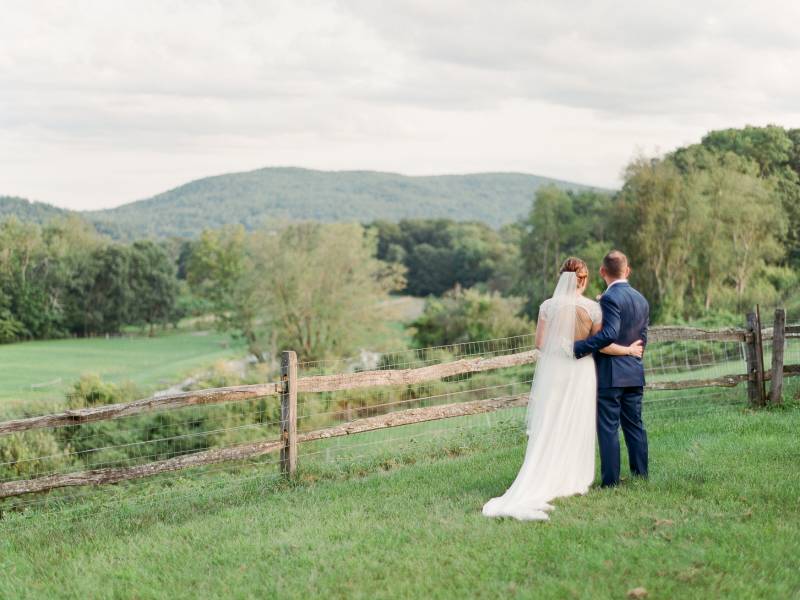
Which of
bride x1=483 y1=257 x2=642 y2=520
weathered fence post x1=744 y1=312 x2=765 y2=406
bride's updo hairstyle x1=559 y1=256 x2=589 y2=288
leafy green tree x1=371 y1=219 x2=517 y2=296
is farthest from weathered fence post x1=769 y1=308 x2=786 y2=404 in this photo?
leafy green tree x1=371 y1=219 x2=517 y2=296

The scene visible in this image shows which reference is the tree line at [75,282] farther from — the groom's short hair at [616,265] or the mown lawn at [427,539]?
the groom's short hair at [616,265]

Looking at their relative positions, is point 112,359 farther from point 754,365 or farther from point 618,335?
point 618,335

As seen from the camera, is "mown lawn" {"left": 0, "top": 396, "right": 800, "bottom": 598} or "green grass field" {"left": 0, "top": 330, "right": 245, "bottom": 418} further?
"green grass field" {"left": 0, "top": 330, "right": 245, "bottom": 418}

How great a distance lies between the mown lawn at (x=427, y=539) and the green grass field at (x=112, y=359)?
2271cm

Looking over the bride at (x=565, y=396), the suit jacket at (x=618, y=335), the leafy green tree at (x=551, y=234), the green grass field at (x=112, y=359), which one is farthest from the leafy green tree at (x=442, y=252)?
the bride at (x=565, y=396)

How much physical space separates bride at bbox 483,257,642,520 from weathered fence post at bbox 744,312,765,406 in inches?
203

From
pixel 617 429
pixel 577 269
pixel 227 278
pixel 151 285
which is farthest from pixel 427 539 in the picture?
pixel 227 278

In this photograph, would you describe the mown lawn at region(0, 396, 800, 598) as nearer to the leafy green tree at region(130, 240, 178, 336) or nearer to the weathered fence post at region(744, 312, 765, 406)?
the weathered fence post at region(744, 312, 765, 406)

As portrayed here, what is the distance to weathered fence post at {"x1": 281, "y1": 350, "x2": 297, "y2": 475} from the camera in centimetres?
869

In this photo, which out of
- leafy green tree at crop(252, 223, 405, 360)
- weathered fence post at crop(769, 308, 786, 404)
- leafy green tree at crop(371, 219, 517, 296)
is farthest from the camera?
leafy green tree at crop(371, 219, 517, 296)

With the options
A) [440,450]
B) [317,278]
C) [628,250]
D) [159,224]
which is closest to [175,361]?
[317,278]

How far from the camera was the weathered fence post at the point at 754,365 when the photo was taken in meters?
11.8

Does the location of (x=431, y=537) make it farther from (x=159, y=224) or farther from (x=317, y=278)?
(x=159, y=224)

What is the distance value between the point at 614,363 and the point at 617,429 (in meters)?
0.61
